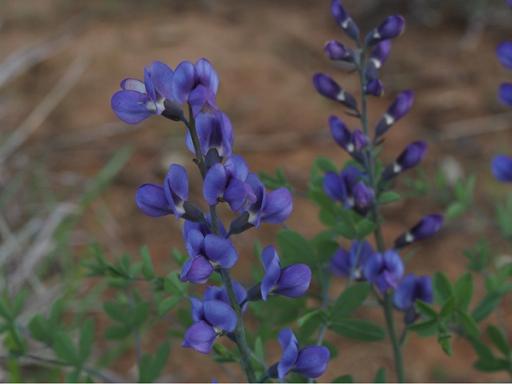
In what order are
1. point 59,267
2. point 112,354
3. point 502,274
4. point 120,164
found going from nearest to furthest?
1. point 502,274
2. point 112,354
3. point 59,267
4. point 120,164

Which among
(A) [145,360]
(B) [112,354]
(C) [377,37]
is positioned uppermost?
(C) [377,37]

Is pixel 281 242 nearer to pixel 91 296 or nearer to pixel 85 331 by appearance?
pixel 85 331

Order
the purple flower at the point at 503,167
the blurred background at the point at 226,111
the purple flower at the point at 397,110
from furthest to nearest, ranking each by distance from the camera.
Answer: the blurred background at the point at 226,111
the purple flower at the point at 503,167
the purple flower at the point at 397,110

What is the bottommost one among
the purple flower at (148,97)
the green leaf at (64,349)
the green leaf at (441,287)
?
the green leaf at (64,349)

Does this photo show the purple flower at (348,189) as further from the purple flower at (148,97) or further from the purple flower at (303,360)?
the purple flower at (148,97)

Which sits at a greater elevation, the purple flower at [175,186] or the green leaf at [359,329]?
the purple flower at [175,186]

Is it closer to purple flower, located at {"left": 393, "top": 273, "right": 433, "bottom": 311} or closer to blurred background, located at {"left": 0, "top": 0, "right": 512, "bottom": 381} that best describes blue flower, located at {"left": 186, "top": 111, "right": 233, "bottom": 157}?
purple flower, located at {"left": 393, "top": 273, "right": 433, "bottom": 311}

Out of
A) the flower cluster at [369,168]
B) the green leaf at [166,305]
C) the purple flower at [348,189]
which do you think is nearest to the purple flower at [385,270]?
the flower cluster at [369,168]

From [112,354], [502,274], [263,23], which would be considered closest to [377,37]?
[502,274]
